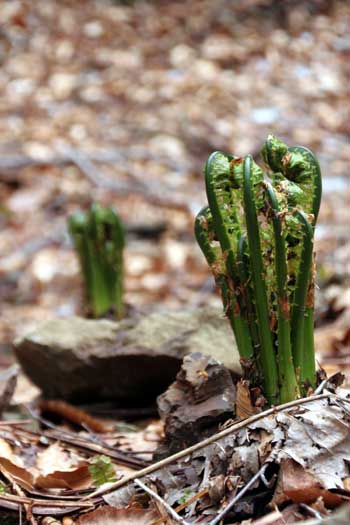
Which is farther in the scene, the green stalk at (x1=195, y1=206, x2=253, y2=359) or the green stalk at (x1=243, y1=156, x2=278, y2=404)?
the green stalk at (x1=195, y1=206, x2=253, y2=359)

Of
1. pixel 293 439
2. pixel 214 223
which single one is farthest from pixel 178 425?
pixel 214 223

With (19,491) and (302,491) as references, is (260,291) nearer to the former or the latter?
(302,491)

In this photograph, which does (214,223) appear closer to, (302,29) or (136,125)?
(136,125)

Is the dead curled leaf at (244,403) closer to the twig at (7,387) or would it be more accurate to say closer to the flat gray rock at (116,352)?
the flat gray rock at (116,352)

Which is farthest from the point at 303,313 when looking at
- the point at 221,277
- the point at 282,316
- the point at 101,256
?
the point at 101,256

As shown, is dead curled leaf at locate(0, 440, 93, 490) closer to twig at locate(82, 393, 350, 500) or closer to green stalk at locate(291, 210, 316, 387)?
twig at locate(82, 393, 350, 500)

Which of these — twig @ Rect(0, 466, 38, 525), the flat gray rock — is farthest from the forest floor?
twig @ Rect(0, 466, 38, 525)
